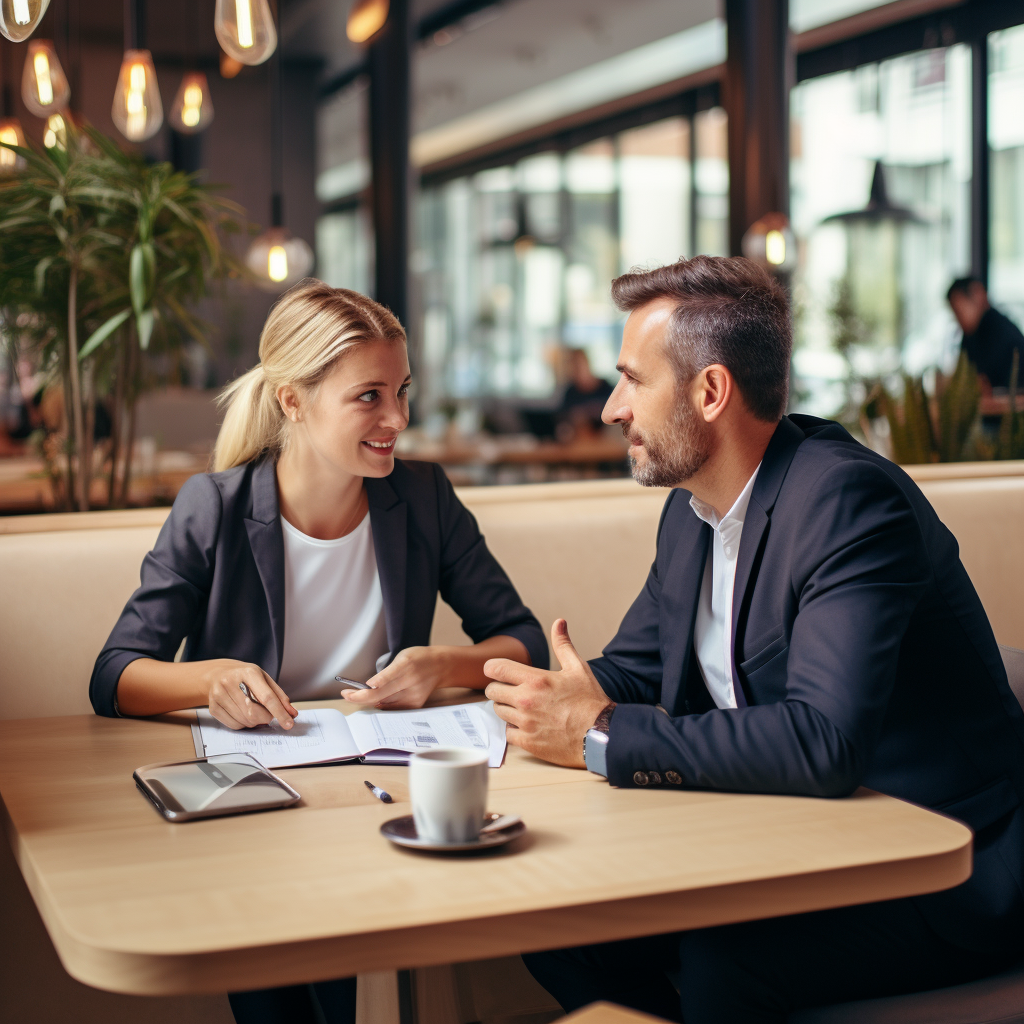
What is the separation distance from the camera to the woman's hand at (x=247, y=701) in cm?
152

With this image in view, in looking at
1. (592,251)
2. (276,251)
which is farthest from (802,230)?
(276,251)

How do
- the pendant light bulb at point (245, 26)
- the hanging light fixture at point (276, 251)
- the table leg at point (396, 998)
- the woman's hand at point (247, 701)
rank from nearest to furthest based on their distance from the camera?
the table leg at point (396, 998), the woman's hand at point (247, 701), the pendant light bulb at point (245, 26), the hanging light fixture at point (276, 251)

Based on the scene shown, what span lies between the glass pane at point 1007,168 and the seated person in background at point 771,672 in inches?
294

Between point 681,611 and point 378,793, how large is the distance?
640mm

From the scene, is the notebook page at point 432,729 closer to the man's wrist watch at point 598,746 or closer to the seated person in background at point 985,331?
the man's wrist watch at point 598,746

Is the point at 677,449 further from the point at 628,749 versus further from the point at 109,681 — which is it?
the point at 109,681


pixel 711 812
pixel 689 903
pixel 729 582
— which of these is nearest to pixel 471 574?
pixel 729 582

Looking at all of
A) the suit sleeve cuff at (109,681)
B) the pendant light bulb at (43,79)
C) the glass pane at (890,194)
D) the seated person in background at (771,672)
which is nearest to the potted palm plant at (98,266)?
the suit sleeve cuff at (109,681)

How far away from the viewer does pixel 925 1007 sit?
132 cm

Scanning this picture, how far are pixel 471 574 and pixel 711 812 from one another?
992 mm

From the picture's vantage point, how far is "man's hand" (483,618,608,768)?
1389mm

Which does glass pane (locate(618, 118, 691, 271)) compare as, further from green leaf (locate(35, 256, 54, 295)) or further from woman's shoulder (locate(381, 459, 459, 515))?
woman's shoulder (locate(381, 459, 459, 515))

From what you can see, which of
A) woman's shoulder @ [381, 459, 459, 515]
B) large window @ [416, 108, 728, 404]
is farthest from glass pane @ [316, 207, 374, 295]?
woman's shoulder @ [381, 459, 459, 515]

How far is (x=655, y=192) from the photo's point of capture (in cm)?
1188
